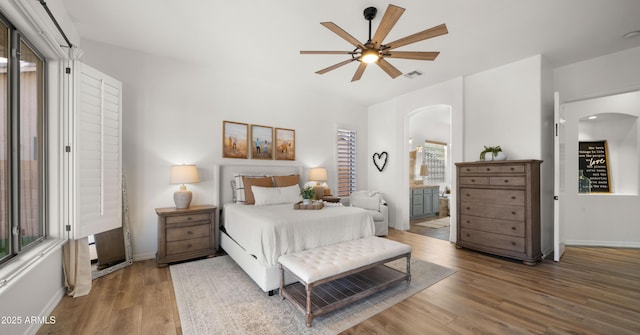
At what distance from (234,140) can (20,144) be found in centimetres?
255

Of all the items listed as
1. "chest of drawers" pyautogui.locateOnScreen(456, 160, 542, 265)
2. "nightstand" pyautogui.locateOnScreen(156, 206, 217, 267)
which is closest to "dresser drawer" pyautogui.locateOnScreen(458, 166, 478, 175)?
"chest of drawers" pyautogui.locateOnScreen(456, 160, 542, 265)

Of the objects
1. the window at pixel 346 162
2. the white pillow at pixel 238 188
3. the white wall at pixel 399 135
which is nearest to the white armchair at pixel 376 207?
the window at pixel 346 162

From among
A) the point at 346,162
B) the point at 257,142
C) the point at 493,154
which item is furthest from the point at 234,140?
the point at 493,154

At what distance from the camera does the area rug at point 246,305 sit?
2.03 meters

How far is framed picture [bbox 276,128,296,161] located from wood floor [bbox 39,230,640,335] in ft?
8.65

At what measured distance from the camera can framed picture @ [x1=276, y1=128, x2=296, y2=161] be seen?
4.89 m

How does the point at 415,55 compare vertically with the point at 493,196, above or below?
above

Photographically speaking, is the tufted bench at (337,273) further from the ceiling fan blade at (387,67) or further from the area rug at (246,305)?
the ceiling fan blade at (387,67)

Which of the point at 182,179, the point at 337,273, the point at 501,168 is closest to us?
the point at 337,273

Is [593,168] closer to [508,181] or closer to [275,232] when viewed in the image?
[508,181]

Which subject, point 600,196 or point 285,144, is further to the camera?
point 285,144

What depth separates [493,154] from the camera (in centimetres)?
383

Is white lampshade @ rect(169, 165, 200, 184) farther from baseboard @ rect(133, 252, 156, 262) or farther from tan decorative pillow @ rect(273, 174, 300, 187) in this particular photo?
tan decorative pillow @ rect(273, 174, 300, 187)

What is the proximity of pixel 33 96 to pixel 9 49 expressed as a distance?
518 millimetres
